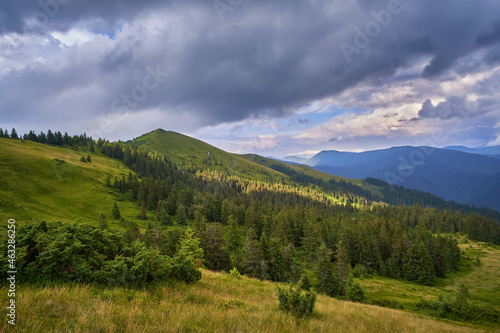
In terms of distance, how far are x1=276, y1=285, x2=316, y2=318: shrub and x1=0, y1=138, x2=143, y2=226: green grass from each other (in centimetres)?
8343

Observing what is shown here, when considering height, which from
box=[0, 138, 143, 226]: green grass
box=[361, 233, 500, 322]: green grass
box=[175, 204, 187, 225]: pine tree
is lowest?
box=[361, 233, 500, 322]: green grass

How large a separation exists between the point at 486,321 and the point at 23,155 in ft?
544

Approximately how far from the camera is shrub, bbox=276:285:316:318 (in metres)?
10.8

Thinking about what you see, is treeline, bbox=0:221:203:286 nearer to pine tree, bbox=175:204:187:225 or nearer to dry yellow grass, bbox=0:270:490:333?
dry yellow grass, bbox=0:270:490:333

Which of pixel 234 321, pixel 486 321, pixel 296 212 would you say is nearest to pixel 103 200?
pixel 296 212

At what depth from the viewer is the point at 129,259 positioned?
1009 cm

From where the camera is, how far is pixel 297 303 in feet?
36.9

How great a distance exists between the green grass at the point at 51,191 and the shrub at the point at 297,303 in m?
83.4

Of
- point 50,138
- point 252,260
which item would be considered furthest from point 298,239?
point 50,138

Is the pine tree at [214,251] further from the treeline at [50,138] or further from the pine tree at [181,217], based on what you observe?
the treeline at [50,138]

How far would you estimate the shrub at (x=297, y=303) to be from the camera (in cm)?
1081

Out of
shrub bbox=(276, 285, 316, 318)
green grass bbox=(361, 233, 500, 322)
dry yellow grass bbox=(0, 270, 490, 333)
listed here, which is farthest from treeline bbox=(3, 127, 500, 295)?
shrub bbox=(276, 285, 316, 318)

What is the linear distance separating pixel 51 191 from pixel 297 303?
391ft

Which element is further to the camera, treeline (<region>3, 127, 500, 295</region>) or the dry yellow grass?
treeline (<region>3, 127, 500, 295</region>)
